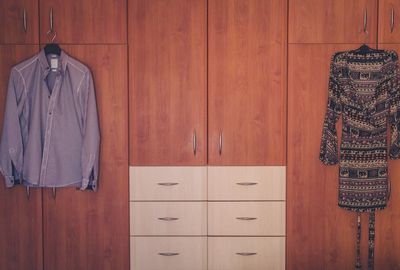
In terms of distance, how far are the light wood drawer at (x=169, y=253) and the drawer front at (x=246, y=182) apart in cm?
34

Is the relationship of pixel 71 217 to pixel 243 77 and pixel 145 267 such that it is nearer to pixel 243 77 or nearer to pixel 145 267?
pixel 145 267

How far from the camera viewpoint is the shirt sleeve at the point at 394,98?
8.82 ft

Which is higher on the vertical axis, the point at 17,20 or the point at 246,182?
the point at 17,20

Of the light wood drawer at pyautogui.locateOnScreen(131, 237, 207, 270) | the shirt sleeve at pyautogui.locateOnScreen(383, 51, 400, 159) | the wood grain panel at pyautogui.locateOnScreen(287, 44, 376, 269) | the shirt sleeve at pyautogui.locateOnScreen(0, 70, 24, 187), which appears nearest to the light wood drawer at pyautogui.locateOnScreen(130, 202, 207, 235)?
the light wood drawer at pyautogui.locateOnScreen(131, 237, 207, 270)

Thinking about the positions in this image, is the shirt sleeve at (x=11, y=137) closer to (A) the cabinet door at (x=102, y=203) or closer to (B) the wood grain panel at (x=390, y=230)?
(A) the cabinet door at (x=102, y=203)

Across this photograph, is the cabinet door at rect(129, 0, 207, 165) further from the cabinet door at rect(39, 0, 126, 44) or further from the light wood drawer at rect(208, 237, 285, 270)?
the light wood drawer at rect(208, 237, 285, 270)

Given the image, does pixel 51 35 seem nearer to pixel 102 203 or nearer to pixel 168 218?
pixel 102 203

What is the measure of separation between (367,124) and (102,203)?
179cm

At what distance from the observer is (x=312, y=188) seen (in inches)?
111

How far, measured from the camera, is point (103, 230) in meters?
2.82

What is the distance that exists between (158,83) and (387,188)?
163 cm

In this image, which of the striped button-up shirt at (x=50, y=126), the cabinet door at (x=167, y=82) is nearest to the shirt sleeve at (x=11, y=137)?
the striped button-up shirt at (x=50, y=126)

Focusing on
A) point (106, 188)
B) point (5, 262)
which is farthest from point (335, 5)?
point (5, 262)

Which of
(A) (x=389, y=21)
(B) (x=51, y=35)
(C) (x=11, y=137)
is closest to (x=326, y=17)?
(A) (x=389, y=21)
